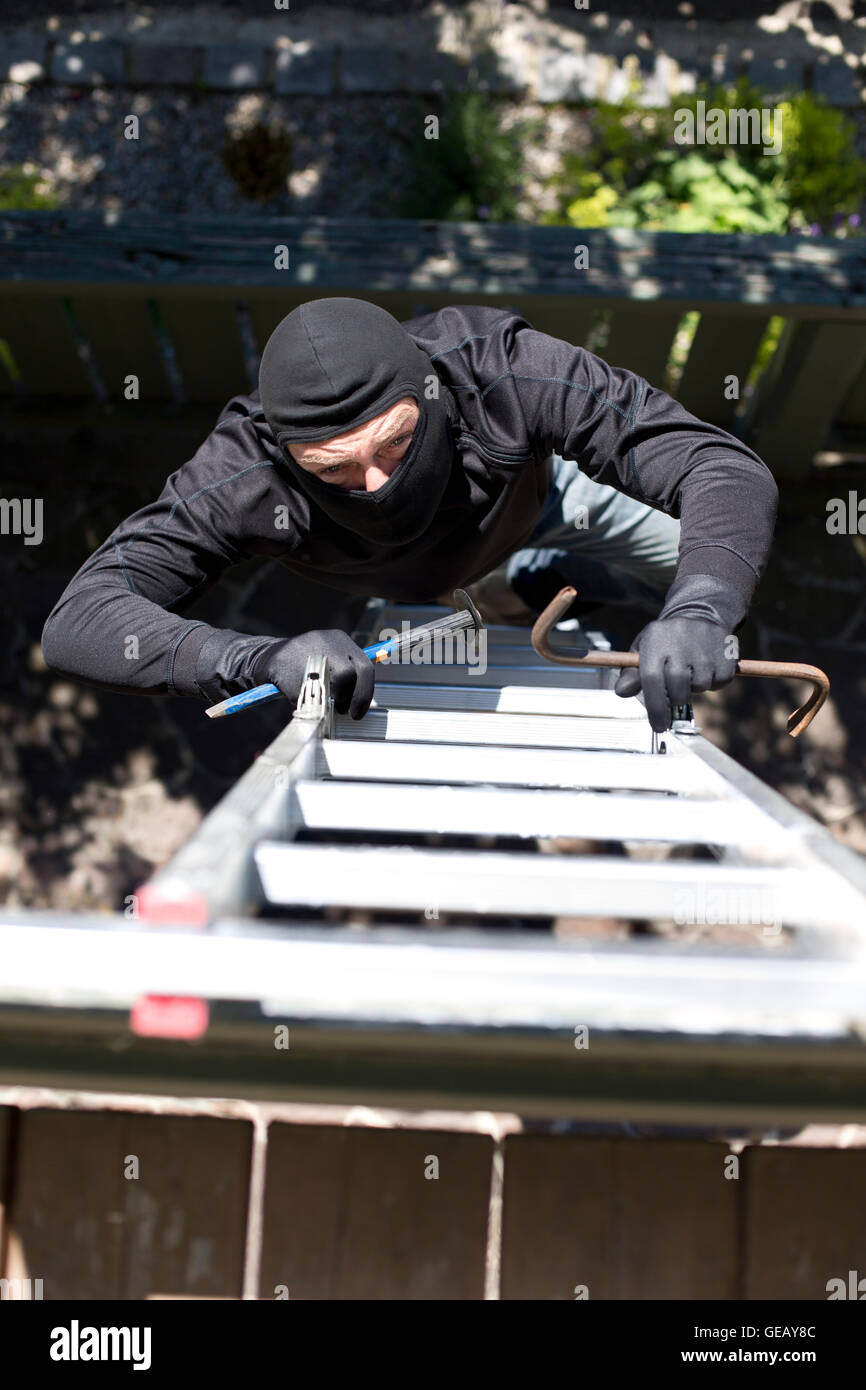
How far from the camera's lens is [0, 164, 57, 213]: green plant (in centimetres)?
459

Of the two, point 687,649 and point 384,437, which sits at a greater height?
point 384,437

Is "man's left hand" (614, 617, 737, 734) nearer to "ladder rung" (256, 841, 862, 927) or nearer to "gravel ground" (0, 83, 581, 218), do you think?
"ladder rung" (256, 841, 862, 927)

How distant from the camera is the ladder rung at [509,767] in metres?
1.93

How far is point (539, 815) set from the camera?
5.38 ft

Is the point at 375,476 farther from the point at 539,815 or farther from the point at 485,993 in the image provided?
the point at 485,993

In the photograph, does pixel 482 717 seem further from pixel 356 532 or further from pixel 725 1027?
pixel 725 1027

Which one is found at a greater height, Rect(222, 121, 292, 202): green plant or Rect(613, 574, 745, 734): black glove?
Rect(222, 121, 292, 202): green plant

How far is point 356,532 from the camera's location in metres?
2.19

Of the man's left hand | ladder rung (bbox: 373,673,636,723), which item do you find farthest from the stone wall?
the man's left hand

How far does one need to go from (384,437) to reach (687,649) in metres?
0.72

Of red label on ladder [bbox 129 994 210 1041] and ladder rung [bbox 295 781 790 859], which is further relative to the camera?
ladder rung [bbox 295 781 790 859]

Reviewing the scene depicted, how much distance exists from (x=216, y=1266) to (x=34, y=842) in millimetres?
2342

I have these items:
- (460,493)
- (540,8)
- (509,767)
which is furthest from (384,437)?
(540,8)
